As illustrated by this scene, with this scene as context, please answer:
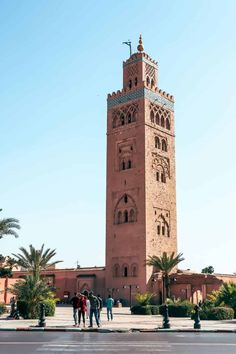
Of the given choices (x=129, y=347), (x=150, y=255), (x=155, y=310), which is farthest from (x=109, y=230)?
(x=129, y=347)

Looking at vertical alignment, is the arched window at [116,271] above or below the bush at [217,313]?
above

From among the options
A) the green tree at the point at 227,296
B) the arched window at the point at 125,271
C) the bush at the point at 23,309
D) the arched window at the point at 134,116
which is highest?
the arched window at the point at 134,116

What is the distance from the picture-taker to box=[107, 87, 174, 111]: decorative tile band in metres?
51.7

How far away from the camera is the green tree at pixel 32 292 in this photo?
26.1 meters

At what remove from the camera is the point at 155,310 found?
33.0 meters

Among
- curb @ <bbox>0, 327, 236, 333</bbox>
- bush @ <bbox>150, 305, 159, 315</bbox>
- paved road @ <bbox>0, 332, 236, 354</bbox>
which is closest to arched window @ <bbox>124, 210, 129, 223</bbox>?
bush @ <bbox>150, 305, 159, 315</bbox>

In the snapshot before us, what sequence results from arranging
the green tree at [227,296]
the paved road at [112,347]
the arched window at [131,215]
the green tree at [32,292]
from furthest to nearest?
the arched window at [131,215] → the green tree at [227,296] → the green tree at [32,292] → the paved road at [112,347]

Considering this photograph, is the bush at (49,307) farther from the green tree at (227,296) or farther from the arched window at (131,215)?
the arched window at (131,215)

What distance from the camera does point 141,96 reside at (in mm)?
51469

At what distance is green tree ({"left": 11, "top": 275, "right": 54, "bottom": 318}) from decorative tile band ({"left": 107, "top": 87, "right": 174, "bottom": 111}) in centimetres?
2937

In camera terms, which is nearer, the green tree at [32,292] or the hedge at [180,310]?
the green tree at [32,292]

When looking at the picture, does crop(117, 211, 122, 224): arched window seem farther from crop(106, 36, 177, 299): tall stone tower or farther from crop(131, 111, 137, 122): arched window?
crop(131, 111, 137, 122): arched window

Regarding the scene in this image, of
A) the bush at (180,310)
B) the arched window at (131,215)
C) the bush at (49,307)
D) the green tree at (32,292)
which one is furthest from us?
the arched window at (131,215)

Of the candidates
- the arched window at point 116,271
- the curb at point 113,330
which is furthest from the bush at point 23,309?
the arched window at point 116,271
